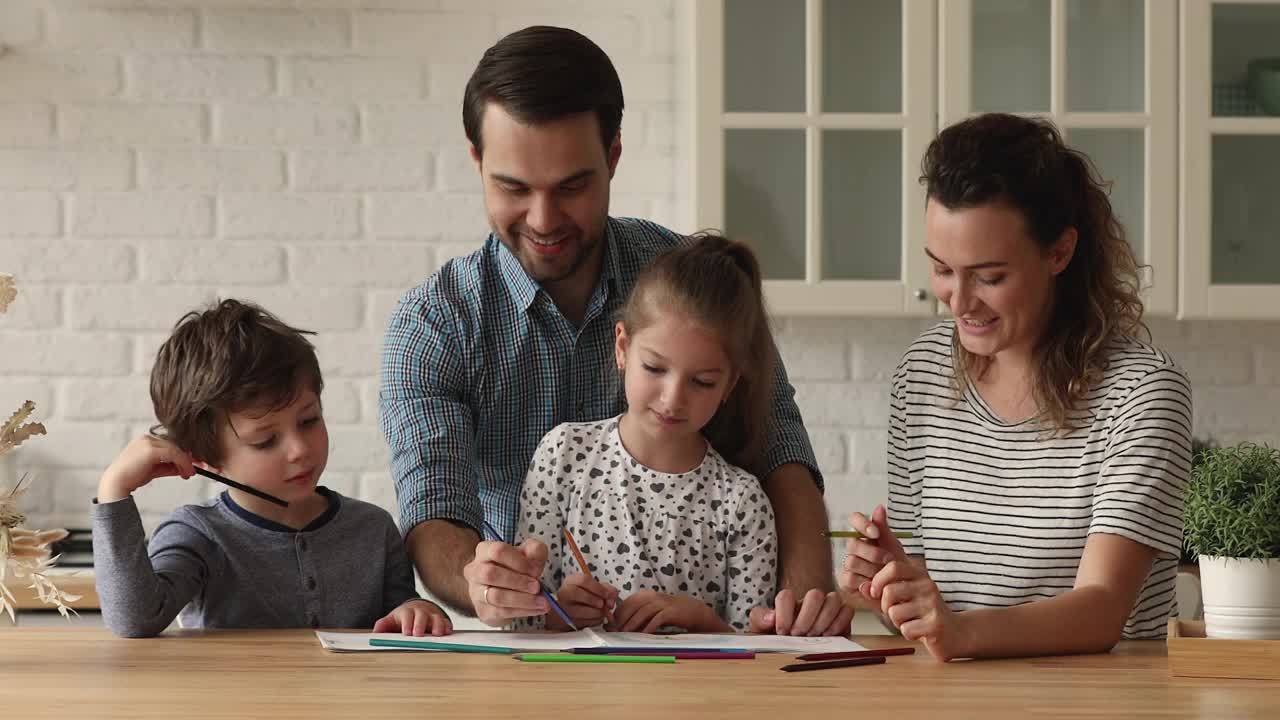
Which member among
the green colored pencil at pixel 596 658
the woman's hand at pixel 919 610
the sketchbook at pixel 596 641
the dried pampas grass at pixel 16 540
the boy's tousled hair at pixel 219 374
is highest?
the boy's tousled hair at pixel 219 374

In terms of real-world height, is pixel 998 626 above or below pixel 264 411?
below

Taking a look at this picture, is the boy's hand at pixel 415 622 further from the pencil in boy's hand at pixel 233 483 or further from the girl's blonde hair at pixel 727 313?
the girl's blonde hair at pixel 727 313

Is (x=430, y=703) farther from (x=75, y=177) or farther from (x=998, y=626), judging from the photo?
(x=75, y=177)

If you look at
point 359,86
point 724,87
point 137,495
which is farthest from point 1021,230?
point 137,495

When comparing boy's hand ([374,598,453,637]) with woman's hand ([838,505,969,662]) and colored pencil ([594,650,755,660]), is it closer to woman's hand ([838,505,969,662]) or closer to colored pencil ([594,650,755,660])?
colored pencil ([594,650,755,660])

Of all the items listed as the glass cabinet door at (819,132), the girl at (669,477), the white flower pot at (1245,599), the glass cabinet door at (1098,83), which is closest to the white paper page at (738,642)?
the girl at (669,477)

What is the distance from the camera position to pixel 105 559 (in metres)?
1.54

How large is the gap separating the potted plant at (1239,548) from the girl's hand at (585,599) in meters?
0.64

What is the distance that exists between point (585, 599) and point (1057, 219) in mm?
728

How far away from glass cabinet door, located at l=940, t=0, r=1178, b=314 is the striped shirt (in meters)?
1.31

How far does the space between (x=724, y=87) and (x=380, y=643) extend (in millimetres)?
1864

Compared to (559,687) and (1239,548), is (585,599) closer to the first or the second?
(559,687)

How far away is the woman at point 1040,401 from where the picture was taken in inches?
61.0

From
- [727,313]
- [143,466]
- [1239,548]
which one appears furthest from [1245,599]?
[143,466]
